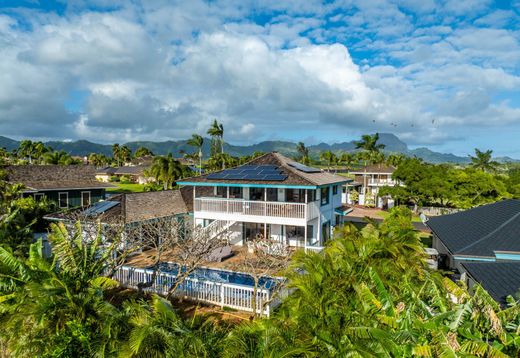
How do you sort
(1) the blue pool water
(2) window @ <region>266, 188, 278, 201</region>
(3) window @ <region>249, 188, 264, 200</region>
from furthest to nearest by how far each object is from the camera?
1. (3) window @ <region>249, 188, 264, 200</region>
2. (2) window @ <region>266, 188, 278, 201</region>
3. (1) the blue pool water

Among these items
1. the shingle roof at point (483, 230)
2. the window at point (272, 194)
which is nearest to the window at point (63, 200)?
the window at point (272, 194)

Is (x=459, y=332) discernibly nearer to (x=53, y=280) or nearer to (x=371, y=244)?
(x=371, y=244)

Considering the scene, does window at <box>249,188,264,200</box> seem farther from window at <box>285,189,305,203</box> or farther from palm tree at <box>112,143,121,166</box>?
palm tree at <box>112,143,121,166</box>

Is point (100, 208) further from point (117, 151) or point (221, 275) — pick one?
point (117, 151)

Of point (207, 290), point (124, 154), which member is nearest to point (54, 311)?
point (207, 290)

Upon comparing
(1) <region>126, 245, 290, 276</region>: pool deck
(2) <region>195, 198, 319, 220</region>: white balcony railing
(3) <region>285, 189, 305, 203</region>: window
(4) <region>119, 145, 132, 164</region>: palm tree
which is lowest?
(1) <region>126, 245, 290, 276</region>: pool deck

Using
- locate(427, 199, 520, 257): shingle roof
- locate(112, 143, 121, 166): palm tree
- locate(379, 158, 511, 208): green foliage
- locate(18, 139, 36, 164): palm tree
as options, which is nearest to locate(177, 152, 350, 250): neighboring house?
locate(427, 199, 520, 257): shingle roof

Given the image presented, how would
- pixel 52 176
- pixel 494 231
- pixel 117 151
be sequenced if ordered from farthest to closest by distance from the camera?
pixel 117 151 < pixel 52 176 < pixel 494 231
